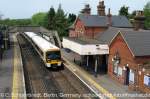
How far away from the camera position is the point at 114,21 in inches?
2215

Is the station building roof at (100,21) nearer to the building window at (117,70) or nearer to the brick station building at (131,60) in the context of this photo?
the brick station building at (131,60)

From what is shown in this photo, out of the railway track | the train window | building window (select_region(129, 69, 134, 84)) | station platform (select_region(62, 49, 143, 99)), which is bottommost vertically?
station platform (select_region(62, 49, 143, 99))

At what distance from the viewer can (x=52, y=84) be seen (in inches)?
1316

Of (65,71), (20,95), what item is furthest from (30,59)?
(20,95)

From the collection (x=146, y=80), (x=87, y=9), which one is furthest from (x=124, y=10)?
(x=146, y=80)

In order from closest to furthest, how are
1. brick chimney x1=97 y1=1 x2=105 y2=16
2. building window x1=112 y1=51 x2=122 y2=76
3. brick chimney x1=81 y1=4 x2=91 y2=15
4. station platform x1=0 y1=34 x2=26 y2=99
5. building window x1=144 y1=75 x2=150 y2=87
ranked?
building window x1=144 y1=75 x2=150 y2=87 < station platform x1=0 y1=34 x2=26 y2=99 < building window x1=112 y1=51 x2=122 y2=76 < brick chimney x1=97 y1=1 x2=105 y2=16 < brick chimney x1=81 y1=4 x2=91 y2=15

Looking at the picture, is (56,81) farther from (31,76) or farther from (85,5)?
(85,5)

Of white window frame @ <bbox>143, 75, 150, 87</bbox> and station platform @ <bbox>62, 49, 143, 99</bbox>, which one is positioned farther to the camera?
station platform @ <bbox>62, 49, 143, 99</bbox>

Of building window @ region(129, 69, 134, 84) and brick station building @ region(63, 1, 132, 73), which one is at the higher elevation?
brick station building @ region(63, 1, 132, 73)

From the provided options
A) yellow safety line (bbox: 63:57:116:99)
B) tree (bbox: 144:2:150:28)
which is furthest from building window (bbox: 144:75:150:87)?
tree (bbox: 144:2:150:28)

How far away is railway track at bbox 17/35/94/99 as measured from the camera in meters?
28.9

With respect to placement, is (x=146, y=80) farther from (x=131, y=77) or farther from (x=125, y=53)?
(x=125, y=53)

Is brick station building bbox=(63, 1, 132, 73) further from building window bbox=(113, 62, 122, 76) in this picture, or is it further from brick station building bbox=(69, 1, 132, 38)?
building window bbox=(113, 62, 122, 76)

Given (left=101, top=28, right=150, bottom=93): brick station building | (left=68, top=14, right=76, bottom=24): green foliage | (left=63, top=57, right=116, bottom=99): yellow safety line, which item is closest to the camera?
(left=63, top=57, right=116, bottom=99): yellow safety line
